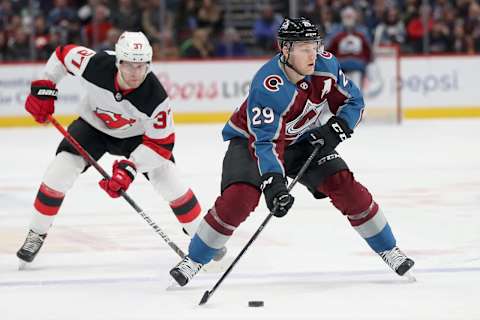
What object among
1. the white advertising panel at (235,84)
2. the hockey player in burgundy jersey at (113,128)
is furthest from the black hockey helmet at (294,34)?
the white advertising panel at (235,84)

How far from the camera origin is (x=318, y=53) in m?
4.42

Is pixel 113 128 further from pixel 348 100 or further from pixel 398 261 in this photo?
pixel 398 261

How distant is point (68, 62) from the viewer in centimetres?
501

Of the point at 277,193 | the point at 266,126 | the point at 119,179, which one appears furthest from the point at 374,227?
the point at 119,179

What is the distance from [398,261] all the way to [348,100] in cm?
66

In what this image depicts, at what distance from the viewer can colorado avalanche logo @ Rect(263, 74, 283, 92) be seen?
13.7ft

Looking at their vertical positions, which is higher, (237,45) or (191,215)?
(191,215)

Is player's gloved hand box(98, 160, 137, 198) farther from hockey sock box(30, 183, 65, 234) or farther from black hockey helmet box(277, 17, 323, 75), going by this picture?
black hockey helmet box(277, 17, 323, 75)

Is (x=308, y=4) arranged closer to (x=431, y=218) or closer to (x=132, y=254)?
(x=431, y=218)

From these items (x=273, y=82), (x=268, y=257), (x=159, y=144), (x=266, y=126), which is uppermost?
(x=273, y=82)

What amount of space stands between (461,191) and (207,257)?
3051mm

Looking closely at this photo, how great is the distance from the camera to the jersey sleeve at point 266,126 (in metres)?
4.15

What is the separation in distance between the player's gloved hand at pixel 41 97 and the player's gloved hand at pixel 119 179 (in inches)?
18.8

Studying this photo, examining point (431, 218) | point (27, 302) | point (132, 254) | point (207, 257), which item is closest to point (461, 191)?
point (431, 218)
